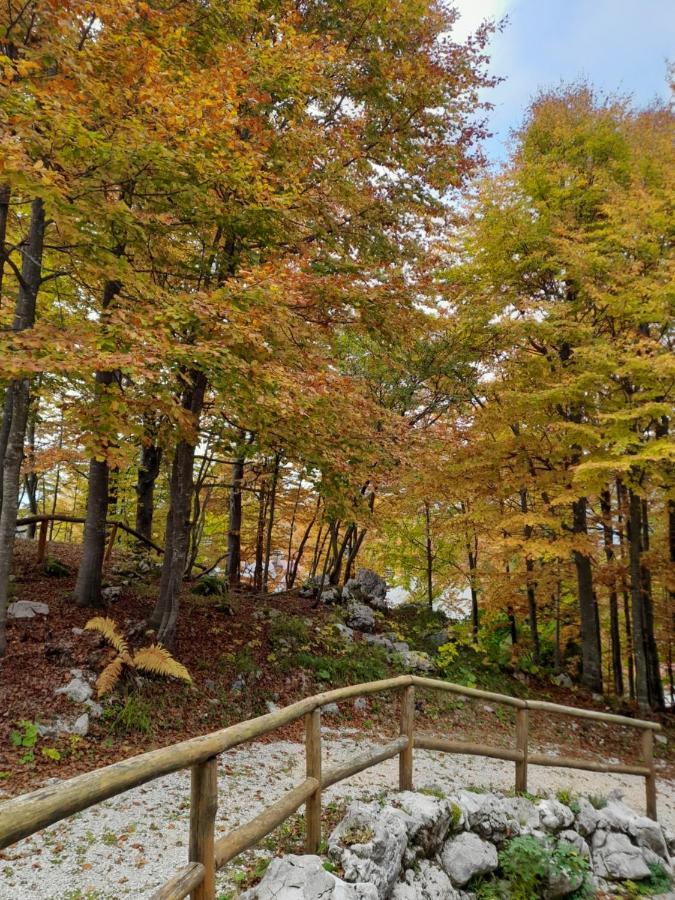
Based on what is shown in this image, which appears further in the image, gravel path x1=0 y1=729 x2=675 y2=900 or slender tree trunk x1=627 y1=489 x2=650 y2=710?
slender tree trunk x1=627 y1=489 x2=650 y2=710

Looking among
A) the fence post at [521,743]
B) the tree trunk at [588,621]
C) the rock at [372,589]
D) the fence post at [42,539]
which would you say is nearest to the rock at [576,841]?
the fence post at [521,743]

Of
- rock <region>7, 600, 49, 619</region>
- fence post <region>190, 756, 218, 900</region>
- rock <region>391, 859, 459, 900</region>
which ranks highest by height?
rock <region>7, 600, 49, 619</region>

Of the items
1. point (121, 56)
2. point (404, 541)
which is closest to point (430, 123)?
point (121, 56)

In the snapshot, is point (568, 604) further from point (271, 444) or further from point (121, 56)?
point (121, 56)

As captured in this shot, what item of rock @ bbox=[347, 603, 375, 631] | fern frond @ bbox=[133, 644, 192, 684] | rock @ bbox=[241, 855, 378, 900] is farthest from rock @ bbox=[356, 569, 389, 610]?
rock @ bbox=[241, 855, 378, 900]

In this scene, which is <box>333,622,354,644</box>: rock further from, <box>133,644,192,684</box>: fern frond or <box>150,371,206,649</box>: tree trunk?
<box>133,644,192,684</box>: fern frond

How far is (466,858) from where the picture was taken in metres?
4.29

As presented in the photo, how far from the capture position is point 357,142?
8078 millimetres

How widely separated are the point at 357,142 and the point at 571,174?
18.8 feet

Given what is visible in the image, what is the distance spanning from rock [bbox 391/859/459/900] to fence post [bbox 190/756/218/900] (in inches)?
69.1

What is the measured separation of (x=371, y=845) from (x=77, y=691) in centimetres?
410

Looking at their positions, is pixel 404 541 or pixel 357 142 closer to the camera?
pixel 357 142

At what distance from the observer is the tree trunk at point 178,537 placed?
7.58m

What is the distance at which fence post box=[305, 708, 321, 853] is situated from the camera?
11.4ft
